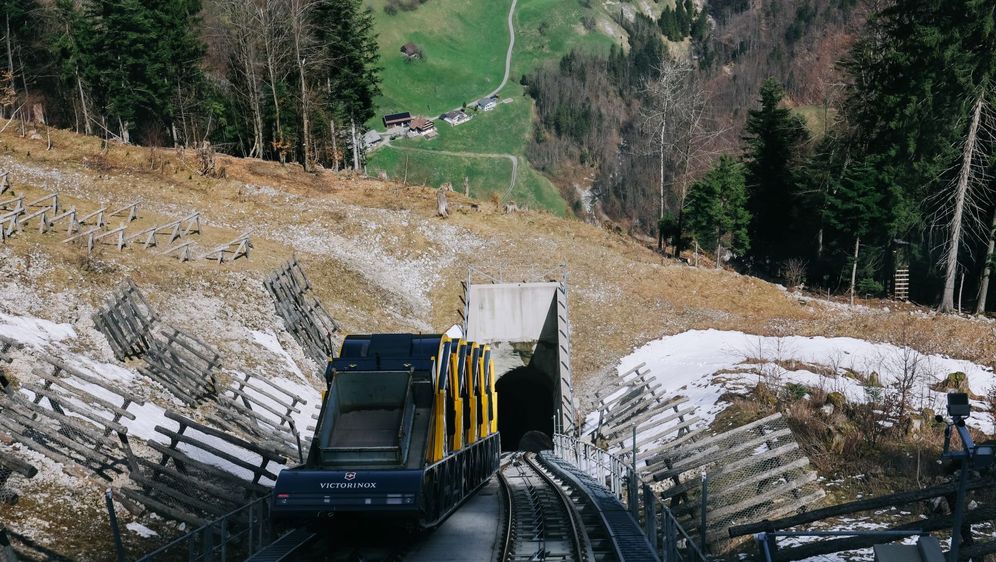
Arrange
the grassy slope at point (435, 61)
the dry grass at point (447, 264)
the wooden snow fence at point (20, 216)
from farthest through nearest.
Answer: the grassy slope at point (435, 61) → the dry grass at point (447, 264) → the wooden snow fence at point (20, 216)

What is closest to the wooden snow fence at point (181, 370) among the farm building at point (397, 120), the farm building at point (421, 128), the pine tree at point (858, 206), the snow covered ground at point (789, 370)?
the snow covered ground at point (789, 370)

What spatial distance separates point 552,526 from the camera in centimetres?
1838

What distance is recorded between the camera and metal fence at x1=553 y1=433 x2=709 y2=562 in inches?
493

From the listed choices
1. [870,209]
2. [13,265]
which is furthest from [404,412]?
[870,209]

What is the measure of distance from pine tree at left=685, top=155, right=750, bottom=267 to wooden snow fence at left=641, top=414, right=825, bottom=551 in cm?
4041

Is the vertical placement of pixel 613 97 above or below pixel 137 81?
above

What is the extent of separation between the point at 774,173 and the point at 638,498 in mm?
53799

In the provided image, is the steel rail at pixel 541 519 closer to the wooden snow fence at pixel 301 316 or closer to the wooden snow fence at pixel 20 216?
the wooden snow fence at pixel 301 316

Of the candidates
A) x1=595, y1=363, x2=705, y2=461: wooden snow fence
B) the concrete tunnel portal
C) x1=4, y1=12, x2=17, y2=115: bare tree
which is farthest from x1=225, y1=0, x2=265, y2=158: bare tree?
x1=595, y1=363, x2=705, y2=461: wooden snow fence

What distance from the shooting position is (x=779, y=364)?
98.7 feet

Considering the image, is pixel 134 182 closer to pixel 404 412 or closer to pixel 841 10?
pixel 404 412

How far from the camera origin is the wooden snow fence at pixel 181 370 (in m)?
23.6

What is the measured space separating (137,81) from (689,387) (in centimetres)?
5307

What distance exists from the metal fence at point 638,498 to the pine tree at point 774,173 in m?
38.7
